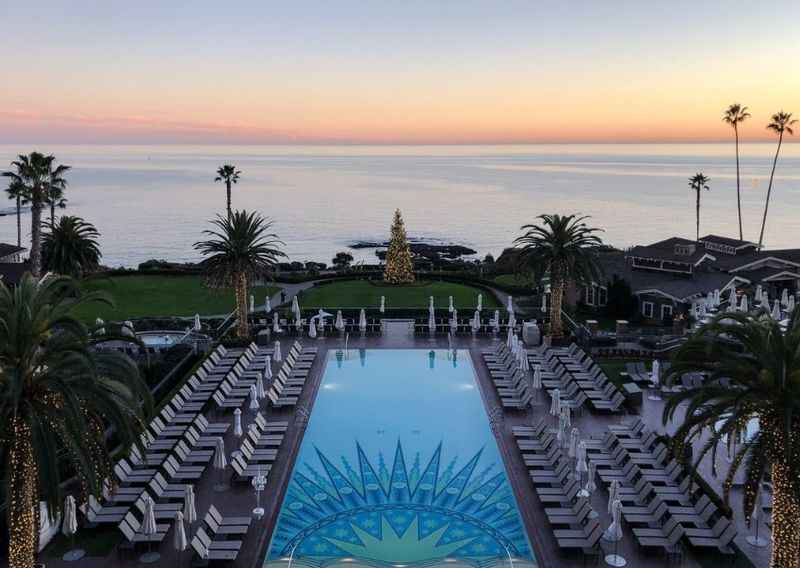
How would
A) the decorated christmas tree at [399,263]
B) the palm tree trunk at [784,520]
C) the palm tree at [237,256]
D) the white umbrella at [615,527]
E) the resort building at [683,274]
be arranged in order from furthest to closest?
the decorated christmas tree at [399,263] < the resort building at [683,274] < the palm tree at [237,256] < the white umbrella at [615,527] < the palm tree trunk at [784,520]

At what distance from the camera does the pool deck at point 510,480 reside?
1498 cm

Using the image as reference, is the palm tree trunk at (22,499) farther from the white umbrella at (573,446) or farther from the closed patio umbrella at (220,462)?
the white umbrella at (573,446)

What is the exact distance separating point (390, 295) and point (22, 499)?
35292 millimetres

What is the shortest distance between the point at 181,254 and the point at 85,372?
96104mm

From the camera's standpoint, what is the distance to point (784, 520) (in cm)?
1238

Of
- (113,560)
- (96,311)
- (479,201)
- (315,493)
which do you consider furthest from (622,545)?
(479,201)

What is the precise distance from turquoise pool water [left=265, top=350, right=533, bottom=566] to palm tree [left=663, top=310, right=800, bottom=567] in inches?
205

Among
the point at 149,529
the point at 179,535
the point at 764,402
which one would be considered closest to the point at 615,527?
the point at 764,402

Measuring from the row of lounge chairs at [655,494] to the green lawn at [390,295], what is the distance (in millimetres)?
23242

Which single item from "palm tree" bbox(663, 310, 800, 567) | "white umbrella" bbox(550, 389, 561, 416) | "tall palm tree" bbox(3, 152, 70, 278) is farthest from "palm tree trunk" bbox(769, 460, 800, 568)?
"tall palm tree" bbox(3, 152, 70, 278)

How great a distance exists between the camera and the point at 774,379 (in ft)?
38.7

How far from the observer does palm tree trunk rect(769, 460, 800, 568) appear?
1213 cm

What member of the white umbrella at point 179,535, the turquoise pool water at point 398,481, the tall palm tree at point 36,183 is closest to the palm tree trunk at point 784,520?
the turquoise pool water at point 398,481

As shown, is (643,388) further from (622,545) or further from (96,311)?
(96,311)
